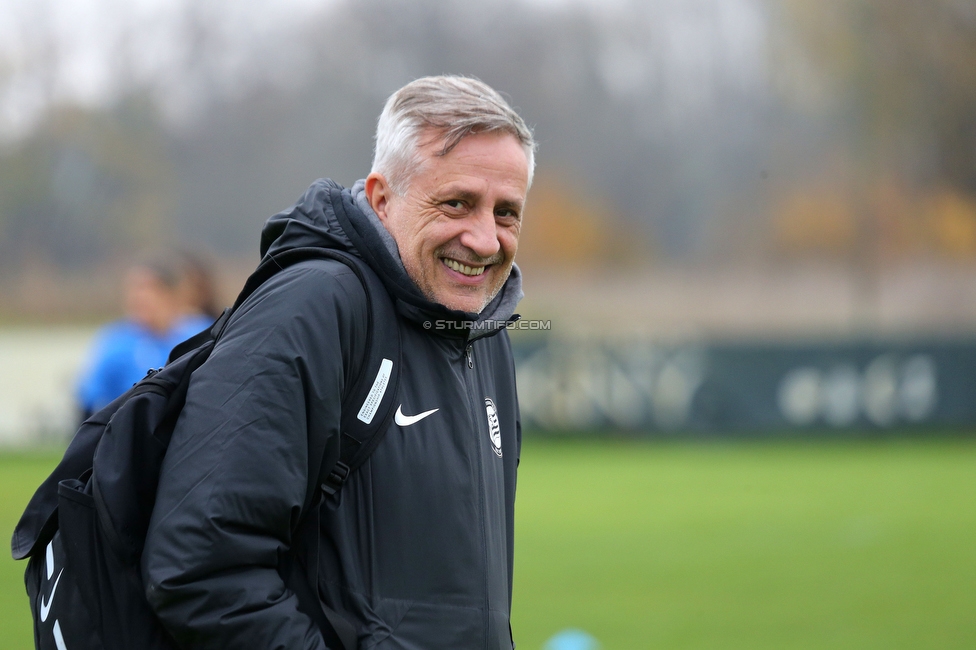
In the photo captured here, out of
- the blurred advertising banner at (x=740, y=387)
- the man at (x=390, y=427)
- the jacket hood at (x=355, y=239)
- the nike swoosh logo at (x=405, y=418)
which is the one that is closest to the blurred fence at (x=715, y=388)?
the blurred advertising banner at (x=740, y=387)

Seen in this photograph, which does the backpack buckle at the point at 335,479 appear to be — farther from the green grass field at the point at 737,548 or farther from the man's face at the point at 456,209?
the green grass field at the point at 737,548

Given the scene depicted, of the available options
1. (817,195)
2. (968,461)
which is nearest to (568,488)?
(968,461)

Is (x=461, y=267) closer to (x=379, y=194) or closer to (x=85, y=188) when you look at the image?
(x=379, y=194)

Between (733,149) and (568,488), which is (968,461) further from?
(733,149)

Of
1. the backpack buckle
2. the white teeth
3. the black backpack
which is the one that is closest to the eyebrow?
the white teeth

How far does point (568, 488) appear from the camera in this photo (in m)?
12.1

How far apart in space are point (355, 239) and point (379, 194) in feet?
0.55

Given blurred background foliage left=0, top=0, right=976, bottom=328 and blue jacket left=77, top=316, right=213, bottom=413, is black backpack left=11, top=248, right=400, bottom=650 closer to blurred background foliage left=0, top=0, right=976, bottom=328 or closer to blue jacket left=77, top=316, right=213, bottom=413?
blue jacket left=77, top=316, right=213, bottom=413

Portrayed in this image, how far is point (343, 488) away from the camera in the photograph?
2020 millimetres

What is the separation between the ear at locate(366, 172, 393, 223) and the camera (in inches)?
89.7

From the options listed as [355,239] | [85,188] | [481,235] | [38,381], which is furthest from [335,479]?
[85,188]

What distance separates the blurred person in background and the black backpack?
4.27m

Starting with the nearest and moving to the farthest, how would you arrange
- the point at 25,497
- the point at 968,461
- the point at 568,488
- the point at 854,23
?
the point at 25,497 < the point at 568,488 < the point at 968,461 < the point at 854,23

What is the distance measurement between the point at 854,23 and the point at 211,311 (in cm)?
2374
